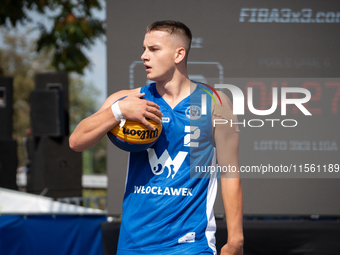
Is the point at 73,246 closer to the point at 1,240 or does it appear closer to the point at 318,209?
the point at 1,240

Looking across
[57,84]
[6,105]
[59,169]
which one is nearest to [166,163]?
[59,169]

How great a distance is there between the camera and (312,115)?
4461 millimetres

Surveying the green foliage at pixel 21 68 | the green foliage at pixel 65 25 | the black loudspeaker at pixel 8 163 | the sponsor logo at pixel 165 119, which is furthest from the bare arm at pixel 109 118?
the green foliage at pixel 21 68

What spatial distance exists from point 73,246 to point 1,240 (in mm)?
921

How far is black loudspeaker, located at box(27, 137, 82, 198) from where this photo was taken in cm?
890

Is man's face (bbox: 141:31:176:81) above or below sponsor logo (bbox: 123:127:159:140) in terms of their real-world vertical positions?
above

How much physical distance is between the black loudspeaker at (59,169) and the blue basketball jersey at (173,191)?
6.78m

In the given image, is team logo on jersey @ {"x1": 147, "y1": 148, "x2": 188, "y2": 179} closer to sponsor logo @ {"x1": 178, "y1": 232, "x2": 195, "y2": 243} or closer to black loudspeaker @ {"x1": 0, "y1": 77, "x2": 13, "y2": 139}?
sponsor logo @ {"x1": 178, "y1": 232, "x2": 195, "y2": 243}

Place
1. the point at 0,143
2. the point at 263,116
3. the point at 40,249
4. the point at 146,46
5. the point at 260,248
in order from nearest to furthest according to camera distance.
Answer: the point at 146,46, the point at 263,116, the point at 260,248, the point at 40,249, the point at 0,143

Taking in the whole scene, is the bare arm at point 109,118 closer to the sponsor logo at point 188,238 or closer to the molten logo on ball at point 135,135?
the molten logo on ball at point 135,135

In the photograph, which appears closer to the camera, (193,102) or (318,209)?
(193,102)

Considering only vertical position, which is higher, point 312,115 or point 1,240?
point 312,115

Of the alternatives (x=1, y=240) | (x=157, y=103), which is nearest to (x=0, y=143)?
(x=1, y=240)

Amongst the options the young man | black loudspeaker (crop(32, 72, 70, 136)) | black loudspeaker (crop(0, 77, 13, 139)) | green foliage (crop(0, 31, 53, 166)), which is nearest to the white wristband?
Answer: the young man
